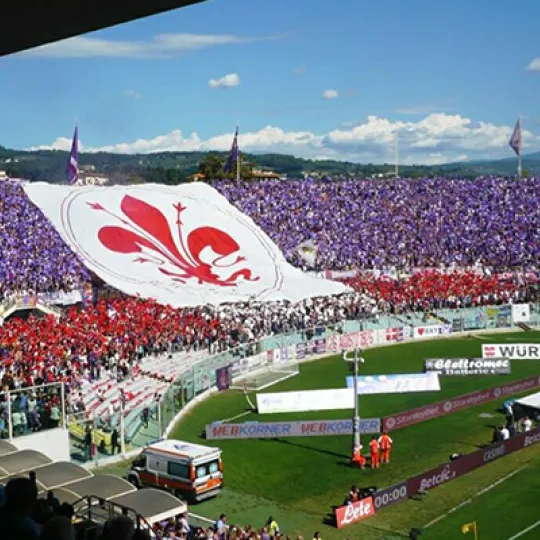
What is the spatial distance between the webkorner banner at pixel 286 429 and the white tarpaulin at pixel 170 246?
5.44m

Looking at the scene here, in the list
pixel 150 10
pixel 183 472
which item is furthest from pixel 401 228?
pixel 150 10

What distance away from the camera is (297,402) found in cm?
3391

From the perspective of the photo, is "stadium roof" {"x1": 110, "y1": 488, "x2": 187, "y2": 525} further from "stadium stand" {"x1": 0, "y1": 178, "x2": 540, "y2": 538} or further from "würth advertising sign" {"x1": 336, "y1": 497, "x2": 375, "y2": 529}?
"würth advertising sign" {"x1": 336, "y1": 497, "x2": 375, "y2": 529}

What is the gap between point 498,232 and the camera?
67.6 meters

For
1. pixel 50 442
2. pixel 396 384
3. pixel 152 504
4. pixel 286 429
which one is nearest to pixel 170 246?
pixel 396 384

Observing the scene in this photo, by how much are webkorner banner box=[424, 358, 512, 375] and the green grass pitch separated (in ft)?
2.91

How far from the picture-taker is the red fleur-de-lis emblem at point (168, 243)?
125 ft

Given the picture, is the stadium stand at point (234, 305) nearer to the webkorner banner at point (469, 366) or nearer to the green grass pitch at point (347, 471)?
the green grass pitch at point (347, 471)

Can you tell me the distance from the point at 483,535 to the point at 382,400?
14.7 m

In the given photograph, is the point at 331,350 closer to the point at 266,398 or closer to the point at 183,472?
the point at 266,398

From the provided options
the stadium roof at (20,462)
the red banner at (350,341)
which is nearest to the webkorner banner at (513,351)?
the red banner at (350,341)

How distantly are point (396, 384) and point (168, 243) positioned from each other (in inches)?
495

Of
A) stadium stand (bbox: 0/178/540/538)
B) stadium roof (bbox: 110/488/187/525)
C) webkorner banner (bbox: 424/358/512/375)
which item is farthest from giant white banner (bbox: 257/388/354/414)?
stadium roof (bbox: 110/488/187/525)

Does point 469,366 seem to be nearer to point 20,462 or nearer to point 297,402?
point 297,402
